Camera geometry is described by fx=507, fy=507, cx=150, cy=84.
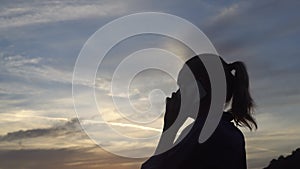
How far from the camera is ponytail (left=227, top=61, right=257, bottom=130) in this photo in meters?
5.12

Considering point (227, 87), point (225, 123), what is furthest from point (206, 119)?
point (227, 87)

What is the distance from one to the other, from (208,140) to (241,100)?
0.69 m

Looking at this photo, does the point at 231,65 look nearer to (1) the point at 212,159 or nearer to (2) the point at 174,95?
(2) the point at 174,95

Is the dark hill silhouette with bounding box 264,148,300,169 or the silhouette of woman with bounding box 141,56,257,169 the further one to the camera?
the dark hill silhouette with bounding box 264,148,300,169

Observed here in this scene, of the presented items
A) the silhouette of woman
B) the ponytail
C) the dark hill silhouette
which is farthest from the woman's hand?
the dark hill silhouette

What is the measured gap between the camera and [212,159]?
468cm

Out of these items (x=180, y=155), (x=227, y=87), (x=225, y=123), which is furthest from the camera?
(x=227, y=87)

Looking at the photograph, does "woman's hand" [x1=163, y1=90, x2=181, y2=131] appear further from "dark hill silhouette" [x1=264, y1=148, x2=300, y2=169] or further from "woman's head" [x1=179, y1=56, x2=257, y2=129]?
"dark hill silhouette" [x1=264, y1=148, x2=300, y2=169]

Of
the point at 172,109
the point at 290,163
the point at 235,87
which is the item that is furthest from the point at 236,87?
the point at 290,163

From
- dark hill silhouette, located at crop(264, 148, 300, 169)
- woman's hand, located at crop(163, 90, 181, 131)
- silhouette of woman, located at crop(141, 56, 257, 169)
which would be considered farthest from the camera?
dark hill silhouette, located at crop(264, 148, 300, 169)

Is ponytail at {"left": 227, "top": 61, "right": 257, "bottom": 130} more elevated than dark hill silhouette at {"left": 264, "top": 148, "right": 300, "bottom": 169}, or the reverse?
dark hill silhouette at {"left": 264, "top": 148, "right": 300, "bottom": 169}

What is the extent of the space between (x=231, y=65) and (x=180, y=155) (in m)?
1.34

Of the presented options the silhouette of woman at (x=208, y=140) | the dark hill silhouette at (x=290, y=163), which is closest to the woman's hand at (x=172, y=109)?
the silhouette of woman at (x=208, y=140)

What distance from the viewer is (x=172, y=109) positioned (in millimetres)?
4996
